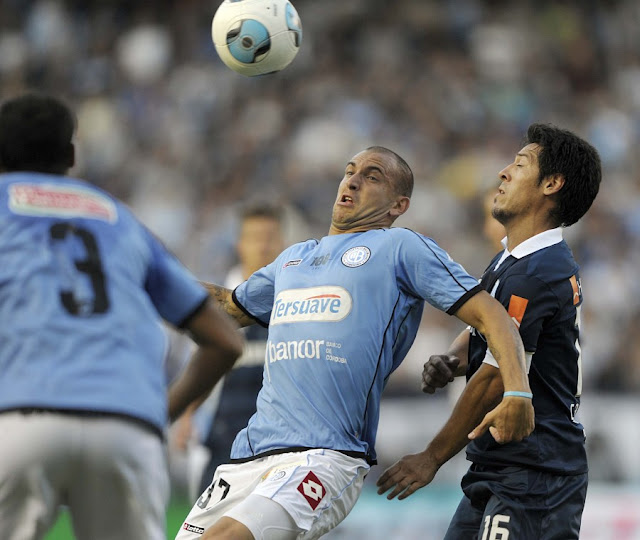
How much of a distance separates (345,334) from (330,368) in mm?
170

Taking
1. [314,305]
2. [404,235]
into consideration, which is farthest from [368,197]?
[314,305]

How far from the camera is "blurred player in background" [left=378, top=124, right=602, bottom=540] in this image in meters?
4.92

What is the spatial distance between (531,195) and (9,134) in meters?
2.55

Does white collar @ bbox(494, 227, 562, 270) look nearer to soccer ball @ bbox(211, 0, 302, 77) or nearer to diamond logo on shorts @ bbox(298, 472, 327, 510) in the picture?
diamond logo on shorts @ bbox(298, 472, 327, 510)

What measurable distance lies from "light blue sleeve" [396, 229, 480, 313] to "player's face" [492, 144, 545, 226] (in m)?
0.40

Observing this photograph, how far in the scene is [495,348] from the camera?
15.4 ft

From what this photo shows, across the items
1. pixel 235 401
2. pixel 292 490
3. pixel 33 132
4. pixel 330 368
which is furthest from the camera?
pixel 235 401

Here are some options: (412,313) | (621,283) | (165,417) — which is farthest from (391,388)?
(165,417)

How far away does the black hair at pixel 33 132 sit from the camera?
3846 millimetres

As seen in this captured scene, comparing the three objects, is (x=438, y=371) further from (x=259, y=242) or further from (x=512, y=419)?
(x=259, y=242)

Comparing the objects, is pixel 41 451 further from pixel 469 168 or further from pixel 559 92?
pixel 559 92

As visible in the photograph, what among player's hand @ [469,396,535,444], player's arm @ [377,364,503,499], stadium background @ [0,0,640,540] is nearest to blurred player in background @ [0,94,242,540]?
player's hand @ [469,396,535,444]

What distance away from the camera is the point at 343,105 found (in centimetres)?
1719

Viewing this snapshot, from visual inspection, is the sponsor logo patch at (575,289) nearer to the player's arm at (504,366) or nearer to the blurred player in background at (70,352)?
the player's arm at (504,366)
